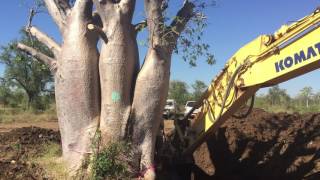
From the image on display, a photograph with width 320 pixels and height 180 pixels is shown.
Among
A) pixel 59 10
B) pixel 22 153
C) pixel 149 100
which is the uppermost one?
pixel 59 10

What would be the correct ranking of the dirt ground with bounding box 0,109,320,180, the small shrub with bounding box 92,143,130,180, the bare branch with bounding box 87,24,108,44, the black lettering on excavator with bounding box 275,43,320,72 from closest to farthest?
the black lettering on excavator with bounding box 275,43,320,72
the small shrub with bounding box 92,143,130,180
the bare branch with bounding box 87,24,108,44
the dirt ground with bounding box 0,109,320,180

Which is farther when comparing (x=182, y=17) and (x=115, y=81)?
(x=182, y=17)

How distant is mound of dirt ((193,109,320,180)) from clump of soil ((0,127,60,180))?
3.43 m

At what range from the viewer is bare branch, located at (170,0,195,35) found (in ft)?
27.6

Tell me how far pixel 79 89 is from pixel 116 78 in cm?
65

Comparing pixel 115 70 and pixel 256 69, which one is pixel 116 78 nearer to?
pixel 115 70

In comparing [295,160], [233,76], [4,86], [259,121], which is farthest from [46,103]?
[233,76]

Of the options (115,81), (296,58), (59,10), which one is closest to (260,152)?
(115,81)

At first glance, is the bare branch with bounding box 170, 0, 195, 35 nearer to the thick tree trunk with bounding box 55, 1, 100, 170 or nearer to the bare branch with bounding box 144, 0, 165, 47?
the bare branch with bounding box 144, 0, 165, 47

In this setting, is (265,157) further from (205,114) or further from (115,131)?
(115,131)

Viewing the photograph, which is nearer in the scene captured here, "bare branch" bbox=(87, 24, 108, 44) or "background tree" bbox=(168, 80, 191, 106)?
"bare branch" bbox=(87, 24, 108, 44)

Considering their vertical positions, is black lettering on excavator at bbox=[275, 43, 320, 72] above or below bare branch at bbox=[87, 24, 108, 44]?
below

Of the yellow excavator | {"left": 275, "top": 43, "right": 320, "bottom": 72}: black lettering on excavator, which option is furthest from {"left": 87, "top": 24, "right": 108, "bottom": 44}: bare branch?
{"left": 275, "top": 43, "right": 320, "bottom": 72}: black lettering on excavator

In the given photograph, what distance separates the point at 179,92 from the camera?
5406 cm
